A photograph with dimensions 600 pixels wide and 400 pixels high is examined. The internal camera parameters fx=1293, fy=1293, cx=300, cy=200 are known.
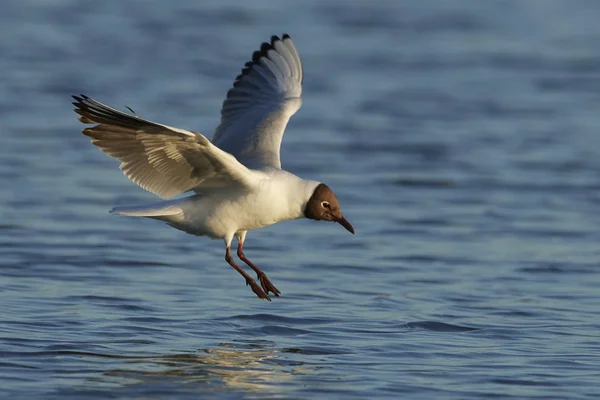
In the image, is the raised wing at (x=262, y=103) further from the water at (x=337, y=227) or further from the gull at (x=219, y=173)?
the water at (x=337, y=227)

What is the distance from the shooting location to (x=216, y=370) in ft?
26.6

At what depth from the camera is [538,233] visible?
12.5 meters

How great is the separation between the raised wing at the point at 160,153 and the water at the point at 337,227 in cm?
110

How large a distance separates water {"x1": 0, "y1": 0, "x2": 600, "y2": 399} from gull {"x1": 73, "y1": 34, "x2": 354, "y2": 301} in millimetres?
816

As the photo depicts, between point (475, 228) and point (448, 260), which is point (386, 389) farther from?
point (475, 228)

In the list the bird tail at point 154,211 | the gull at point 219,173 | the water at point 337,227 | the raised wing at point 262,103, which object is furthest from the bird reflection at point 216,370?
the raised wing at point 262,103

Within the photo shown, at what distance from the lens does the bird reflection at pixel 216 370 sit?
778 cm

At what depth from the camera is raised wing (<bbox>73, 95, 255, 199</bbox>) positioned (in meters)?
7.94

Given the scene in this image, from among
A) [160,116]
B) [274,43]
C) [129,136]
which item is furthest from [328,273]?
[160,116]

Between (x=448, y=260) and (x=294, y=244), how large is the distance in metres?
1.46

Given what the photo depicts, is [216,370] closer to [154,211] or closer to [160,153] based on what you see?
[154,211]

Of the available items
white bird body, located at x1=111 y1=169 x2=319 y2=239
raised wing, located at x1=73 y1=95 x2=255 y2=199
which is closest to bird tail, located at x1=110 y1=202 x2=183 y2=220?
white bird body, located at x1=111 y1=169 x2=319 y2=239

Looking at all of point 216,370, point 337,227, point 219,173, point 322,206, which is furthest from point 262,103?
point 216,370

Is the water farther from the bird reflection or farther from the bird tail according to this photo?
the bird tail
